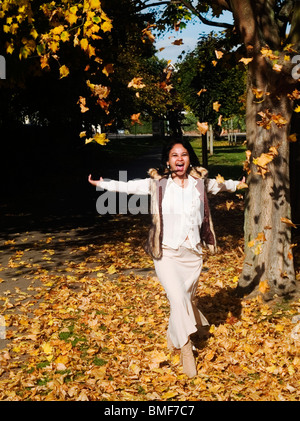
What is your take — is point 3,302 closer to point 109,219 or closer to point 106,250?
point 106,250

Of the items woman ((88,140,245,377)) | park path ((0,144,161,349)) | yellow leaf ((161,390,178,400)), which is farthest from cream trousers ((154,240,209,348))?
park path ((0,144,161,349))

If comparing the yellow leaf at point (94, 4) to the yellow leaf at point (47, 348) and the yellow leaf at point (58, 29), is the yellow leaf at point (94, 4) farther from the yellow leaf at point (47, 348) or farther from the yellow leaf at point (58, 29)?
the yellow leaf at point (47, 348)

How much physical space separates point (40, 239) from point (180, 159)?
24.1 feet

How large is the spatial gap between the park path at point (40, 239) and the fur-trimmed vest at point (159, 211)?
2.21 meters

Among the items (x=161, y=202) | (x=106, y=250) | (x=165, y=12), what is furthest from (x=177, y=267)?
(x=165, y=12)

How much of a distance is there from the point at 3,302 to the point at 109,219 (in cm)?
669

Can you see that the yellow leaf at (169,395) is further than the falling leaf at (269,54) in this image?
No

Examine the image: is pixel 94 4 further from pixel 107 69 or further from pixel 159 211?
pixel 159 211

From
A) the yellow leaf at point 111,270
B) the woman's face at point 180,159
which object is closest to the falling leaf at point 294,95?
the woman's face at point 180,159

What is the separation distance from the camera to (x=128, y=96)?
27578 millimetres

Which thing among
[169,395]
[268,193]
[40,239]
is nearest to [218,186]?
[268,193]

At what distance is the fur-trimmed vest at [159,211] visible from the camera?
15.6 ft

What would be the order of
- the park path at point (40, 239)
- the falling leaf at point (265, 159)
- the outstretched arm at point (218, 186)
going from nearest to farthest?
the outstretched arm at point (218, 186), the falling leaf at point (265, 159), the park path at point (40, 239)

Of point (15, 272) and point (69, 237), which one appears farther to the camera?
point (69, 237)
